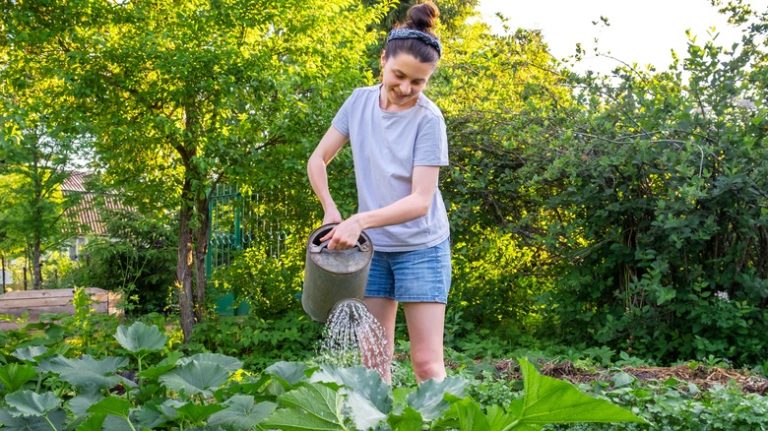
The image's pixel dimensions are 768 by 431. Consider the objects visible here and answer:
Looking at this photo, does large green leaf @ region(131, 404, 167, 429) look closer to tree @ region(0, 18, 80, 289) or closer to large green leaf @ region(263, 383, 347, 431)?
large green leaf @ region(263, 383, 347, 431)

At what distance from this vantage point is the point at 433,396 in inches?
48.8

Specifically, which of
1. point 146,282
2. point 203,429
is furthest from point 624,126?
point 146,282

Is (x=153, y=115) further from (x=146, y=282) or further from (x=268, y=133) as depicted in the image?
(x=146, y=282)

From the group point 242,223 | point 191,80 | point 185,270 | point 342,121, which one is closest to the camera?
point 342,121

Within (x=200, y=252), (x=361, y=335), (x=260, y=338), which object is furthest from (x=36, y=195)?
(x=361, y=335)

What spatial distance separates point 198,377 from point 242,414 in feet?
0.75

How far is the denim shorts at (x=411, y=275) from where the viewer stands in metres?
2.65

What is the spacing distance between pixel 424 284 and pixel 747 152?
3.16m

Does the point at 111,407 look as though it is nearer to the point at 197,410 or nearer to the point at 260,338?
the point at 197,410

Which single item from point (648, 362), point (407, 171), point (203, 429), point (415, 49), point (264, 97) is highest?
point (264, 97)

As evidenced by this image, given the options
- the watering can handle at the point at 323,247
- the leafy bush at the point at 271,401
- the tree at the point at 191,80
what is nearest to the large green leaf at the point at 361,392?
the leafy bush at the point at 271,401

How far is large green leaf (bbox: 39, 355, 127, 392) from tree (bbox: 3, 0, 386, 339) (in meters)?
4.18

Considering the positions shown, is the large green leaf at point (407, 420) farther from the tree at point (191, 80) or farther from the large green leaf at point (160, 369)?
the tree at point (191, 80)

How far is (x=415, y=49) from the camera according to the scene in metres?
2.49
